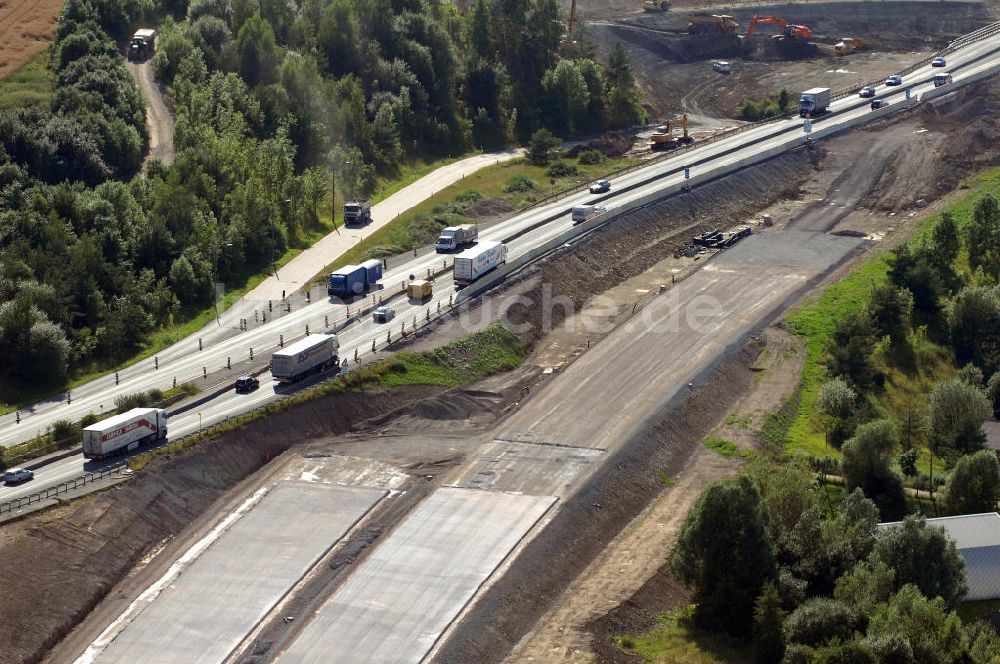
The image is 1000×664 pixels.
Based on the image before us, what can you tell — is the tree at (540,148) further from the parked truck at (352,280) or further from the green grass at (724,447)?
the green grass at (724,447)

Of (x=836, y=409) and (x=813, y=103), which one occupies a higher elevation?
(x=813, y=103)

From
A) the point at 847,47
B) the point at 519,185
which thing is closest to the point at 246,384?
the point at 519,185

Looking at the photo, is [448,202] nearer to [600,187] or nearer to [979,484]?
[600,187]

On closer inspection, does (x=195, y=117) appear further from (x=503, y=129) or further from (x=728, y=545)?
(x=728, y=545)

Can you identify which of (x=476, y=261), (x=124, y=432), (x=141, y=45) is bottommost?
(x=476, y=261)

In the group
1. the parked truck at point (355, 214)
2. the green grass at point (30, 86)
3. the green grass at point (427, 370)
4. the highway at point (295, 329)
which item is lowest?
the green grass at point (427, 370)

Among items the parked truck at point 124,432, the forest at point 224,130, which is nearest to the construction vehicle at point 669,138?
the forest at point 224,130

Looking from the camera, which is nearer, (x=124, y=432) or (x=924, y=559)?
(x=924, y=559)

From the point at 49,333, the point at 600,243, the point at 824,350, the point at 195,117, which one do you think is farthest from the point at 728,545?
the point at 195,117
